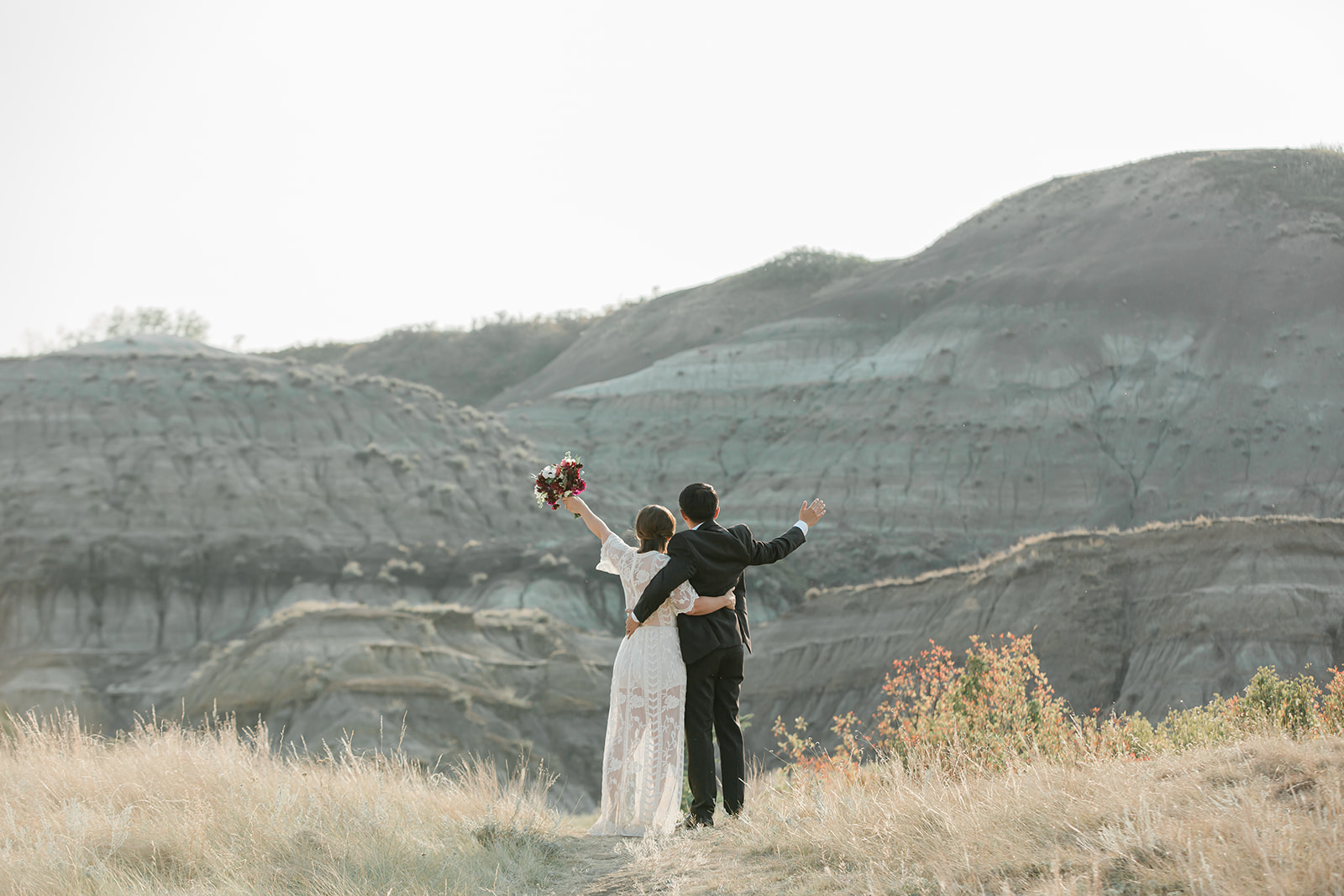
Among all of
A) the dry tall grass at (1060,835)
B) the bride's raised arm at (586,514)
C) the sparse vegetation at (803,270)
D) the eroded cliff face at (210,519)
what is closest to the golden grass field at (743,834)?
the dry tall grass at (1060,835)

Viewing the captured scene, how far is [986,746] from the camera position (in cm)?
817

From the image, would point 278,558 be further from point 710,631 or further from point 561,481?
point 710,631

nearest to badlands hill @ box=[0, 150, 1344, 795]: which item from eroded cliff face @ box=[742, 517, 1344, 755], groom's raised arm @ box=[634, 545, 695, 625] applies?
eroded cliff face @ box=[742, 517, 1344, 755]

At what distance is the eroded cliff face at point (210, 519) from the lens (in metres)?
32.7

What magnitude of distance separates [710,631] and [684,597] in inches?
10.6

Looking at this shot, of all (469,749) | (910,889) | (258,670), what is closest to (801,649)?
(469,749)

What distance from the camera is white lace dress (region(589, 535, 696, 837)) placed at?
6820mm

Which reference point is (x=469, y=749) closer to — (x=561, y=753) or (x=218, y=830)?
(x=561, y=753)

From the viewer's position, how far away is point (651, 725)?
6812 millimetres

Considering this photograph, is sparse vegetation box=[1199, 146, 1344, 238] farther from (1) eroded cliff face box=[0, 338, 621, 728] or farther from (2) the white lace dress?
(2) the white lace dress

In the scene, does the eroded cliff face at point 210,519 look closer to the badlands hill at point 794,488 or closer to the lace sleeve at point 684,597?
the badlands hill at point 794,488

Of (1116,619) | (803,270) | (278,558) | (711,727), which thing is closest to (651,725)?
(711,727)

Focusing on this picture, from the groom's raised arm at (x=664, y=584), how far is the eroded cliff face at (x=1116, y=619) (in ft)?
47.2

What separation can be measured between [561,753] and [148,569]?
17056 mm
